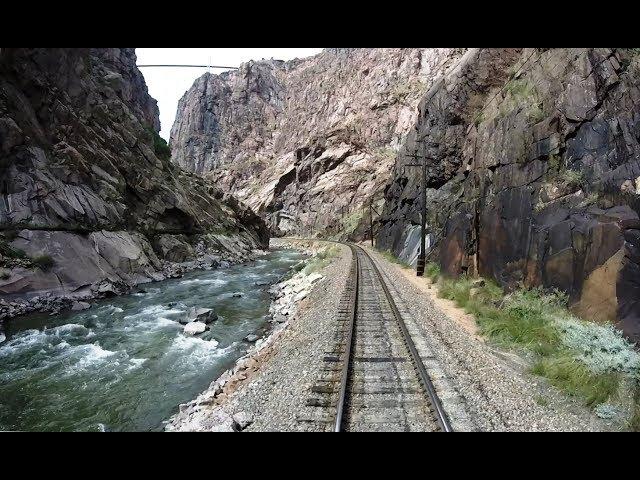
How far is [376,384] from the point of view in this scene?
700 centimetres

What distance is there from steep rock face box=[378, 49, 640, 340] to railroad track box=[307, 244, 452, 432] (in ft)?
15.2

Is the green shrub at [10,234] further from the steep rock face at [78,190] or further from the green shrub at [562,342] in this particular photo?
the green shrub at [562,342]

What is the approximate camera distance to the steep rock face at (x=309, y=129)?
7106 cm

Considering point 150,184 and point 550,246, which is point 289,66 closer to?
point 150,184

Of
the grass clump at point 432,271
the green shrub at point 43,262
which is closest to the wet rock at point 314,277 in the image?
the grass clump at point 432,271

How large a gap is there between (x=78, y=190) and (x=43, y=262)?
744 cm

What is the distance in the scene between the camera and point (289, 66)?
154 metres

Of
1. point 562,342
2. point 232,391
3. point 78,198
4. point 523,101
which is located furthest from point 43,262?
point 523,101

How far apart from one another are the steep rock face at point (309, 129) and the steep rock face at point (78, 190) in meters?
32.3

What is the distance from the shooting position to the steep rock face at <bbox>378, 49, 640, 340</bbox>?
8.72 meters

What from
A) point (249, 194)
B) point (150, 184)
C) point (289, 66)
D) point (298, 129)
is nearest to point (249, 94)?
point (289, 66)

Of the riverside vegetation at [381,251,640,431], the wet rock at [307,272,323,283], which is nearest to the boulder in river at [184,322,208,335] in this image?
the wet rock at [307,272,323,283]

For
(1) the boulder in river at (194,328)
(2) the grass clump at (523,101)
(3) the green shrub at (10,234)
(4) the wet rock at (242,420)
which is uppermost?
(2) the grass clump at (523,101)

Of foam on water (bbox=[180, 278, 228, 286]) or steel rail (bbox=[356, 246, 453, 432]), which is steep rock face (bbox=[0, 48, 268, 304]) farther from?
steel rail (bbox=[356, 246, 453, 432])
